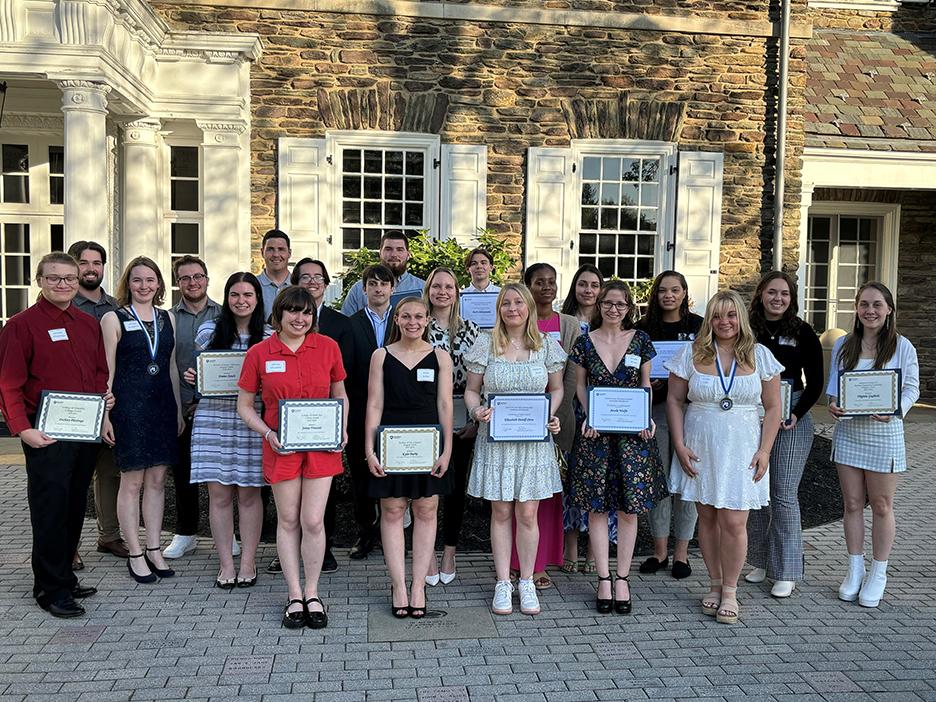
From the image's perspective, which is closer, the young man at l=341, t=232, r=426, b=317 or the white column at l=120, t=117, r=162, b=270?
the young man at l=341, t=232, r=426, b=317

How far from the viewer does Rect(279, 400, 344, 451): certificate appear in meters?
4.29

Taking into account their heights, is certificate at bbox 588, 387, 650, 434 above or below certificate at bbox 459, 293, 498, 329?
below

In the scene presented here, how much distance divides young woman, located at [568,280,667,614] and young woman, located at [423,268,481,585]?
2.34 feet

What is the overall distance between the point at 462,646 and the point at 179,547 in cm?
237

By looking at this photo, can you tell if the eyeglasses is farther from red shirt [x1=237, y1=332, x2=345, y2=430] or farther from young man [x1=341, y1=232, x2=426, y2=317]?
young man [x1=341, y1=232, x2=426, y2=317]

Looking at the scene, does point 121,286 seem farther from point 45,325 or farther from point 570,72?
point 570,72

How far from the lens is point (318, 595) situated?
4816 mm

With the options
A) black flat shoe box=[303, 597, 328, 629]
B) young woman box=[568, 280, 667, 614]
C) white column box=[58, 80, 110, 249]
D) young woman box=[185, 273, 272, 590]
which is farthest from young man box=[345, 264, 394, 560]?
white column box=[58, 80, 110, 249]

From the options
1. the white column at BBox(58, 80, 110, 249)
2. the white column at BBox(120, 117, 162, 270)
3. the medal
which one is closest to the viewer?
the medal

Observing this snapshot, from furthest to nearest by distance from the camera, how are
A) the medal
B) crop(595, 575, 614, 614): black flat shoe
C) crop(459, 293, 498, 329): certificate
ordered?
crop(459, 293, 498, 329): certificate → crop(595, 575, 614, 614): black flat shoe → the medal

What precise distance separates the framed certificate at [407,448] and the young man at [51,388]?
1.63 meters

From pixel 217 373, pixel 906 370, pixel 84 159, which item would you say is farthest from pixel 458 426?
pixel 84 159

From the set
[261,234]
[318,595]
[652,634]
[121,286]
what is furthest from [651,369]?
[261,234]

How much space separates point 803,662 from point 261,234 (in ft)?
27.2
